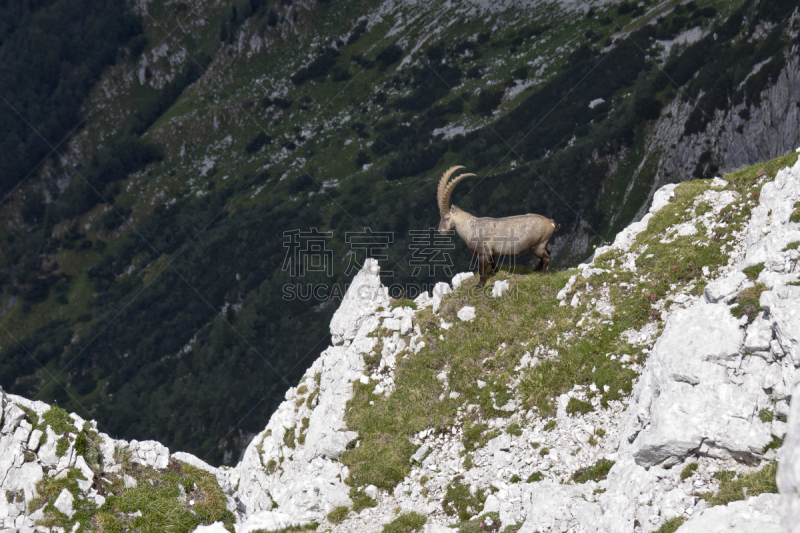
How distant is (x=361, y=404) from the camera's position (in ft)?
59.8

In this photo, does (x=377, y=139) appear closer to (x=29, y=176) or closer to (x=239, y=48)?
(x=239, y=48)

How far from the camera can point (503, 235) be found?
1989cm

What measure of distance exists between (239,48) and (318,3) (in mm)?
25021

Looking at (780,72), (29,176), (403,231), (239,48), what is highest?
(239,48)

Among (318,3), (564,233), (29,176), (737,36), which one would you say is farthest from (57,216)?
(737,36)

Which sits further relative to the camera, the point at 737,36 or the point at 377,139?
the point at 377,139

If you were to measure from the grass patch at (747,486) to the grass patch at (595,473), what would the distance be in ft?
9.43

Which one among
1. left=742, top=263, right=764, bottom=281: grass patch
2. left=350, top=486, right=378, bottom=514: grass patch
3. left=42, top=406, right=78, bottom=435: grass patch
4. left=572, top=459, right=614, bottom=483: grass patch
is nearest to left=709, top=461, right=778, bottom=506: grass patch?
left=572, top=459, right=614, bottom=483: grass patch

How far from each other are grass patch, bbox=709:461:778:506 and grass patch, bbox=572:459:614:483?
2.87 metres

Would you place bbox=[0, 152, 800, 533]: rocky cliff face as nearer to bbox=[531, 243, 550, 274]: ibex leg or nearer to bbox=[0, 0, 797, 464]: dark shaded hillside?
bbox=[531, 243, 550, 274]: ibex leg

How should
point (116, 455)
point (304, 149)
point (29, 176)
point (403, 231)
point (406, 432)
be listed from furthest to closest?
point (29, 176) < point (304, 149) < point (403, 231) < point (406, 432) < point (116, 455)

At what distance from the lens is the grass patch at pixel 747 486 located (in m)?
8.67

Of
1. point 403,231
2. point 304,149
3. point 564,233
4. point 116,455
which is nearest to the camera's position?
point 116,455

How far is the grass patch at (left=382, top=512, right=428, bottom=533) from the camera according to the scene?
13.2 m
